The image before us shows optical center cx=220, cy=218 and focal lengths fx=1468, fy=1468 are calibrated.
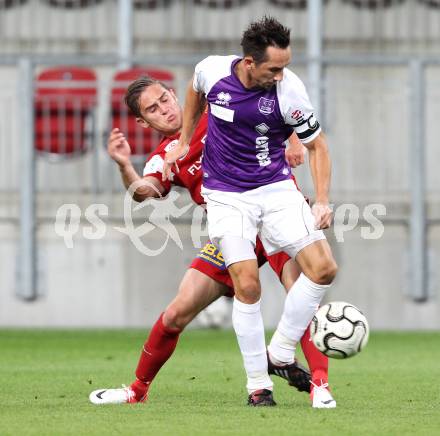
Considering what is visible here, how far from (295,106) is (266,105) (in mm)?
144

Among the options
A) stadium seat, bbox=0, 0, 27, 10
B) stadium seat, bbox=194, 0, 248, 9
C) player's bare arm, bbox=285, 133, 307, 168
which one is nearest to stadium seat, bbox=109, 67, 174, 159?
stadium seat, bbox=194, 0, 248, 9

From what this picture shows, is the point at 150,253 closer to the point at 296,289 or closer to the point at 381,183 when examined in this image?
the point at 381,183

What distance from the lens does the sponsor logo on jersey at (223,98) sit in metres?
7.22

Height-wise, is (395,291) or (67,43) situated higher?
(67,43)

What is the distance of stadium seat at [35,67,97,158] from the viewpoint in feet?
45.0

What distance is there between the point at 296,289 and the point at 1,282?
6.71 metres

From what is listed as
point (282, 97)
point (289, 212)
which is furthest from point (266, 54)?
point (289, 212)

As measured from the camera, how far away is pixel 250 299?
23.7ft

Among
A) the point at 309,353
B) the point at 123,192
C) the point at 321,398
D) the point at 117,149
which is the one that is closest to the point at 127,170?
the point at 117,149

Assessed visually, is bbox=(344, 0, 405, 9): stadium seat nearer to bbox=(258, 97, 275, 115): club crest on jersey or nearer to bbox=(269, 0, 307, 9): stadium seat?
bbox=(269, 0, 307, 9): stadium seat

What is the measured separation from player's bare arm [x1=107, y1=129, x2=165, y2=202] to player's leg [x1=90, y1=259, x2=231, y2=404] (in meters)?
0.47

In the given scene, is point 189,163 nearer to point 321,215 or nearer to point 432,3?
point 321,215

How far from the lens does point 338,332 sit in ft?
24.2

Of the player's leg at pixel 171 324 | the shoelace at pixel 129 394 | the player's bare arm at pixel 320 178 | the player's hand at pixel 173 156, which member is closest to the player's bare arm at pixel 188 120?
the player's hand at pixel 173 156
